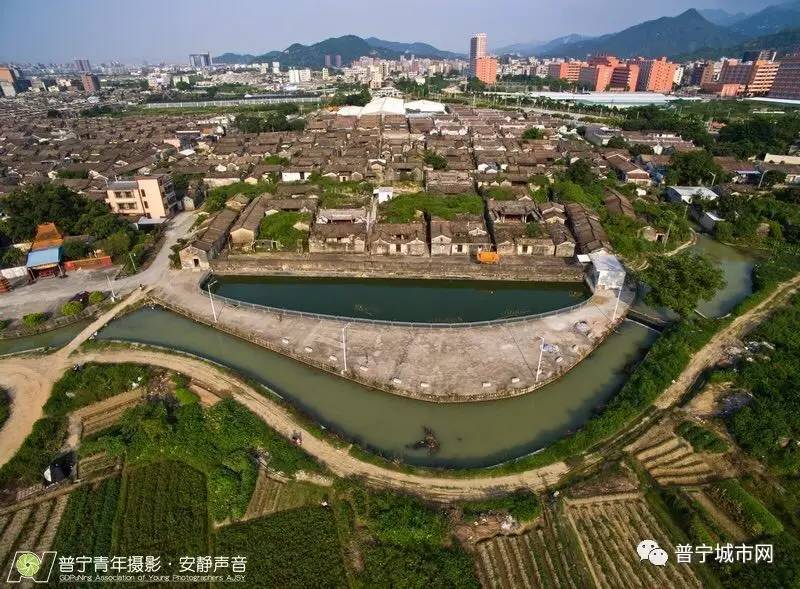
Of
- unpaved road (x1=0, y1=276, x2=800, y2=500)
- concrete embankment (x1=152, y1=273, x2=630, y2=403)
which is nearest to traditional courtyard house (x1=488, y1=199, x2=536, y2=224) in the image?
concrete embankment (x1=152, y1=273, x2=630, y2=403)

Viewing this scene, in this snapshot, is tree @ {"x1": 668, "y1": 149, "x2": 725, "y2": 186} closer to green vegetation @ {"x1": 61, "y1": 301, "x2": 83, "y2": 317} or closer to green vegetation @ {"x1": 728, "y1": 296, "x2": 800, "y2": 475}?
green vegetation @ {"x1": 728, "y1": 296, "x2": 800, "y2": 475}

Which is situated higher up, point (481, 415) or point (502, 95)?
point (502, 95)

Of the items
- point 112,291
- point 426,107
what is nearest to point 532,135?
point 426,107

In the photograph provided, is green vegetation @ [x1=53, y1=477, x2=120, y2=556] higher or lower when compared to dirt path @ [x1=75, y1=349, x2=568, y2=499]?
lower

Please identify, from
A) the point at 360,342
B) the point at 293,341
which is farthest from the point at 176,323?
the point at 360,342

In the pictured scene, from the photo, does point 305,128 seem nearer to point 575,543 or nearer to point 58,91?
point 575,543

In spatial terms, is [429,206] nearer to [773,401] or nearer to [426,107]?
[773,401]
